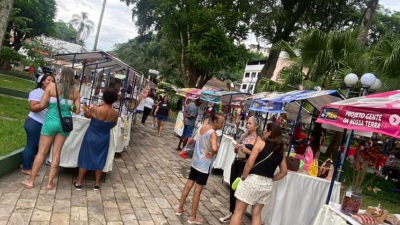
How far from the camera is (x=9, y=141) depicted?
5.70 metres

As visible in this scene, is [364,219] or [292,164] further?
[292,164]

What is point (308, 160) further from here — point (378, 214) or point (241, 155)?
point (378, 214)

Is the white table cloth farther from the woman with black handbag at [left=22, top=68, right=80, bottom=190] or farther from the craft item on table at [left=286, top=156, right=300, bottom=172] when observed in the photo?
the woman with black handbag at [left=22, top=68, right=80, bottom=190]

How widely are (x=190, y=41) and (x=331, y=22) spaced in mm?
7266

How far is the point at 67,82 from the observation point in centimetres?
428

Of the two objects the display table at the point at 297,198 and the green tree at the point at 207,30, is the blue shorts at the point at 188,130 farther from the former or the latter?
the green tree at the point at 207,30

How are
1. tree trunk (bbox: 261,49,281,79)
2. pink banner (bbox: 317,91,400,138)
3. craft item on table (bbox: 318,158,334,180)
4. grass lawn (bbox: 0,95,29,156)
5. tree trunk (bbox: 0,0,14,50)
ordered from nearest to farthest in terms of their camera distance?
pink banner (bbox: 317,91,400,138), craft item on table (bbox: 318,158,334,180), grass lawn (bbox: 0,95,29,156), tree trunk (bbox: 0,0,14,50), tree trunk (bbox: 261,49,281,79)

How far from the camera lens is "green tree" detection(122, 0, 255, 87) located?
14586 millimetres

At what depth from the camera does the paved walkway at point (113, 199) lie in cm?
364

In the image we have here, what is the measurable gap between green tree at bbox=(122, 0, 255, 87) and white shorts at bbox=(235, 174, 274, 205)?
11.5 meters

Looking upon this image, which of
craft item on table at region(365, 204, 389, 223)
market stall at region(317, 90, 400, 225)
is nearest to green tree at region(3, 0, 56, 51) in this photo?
market stall at region(317, 90, 400, 225)

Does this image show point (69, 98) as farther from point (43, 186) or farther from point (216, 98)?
point (216, 98)

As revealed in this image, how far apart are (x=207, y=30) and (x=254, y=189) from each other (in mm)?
12324

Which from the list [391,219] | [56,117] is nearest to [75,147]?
[56,117]
